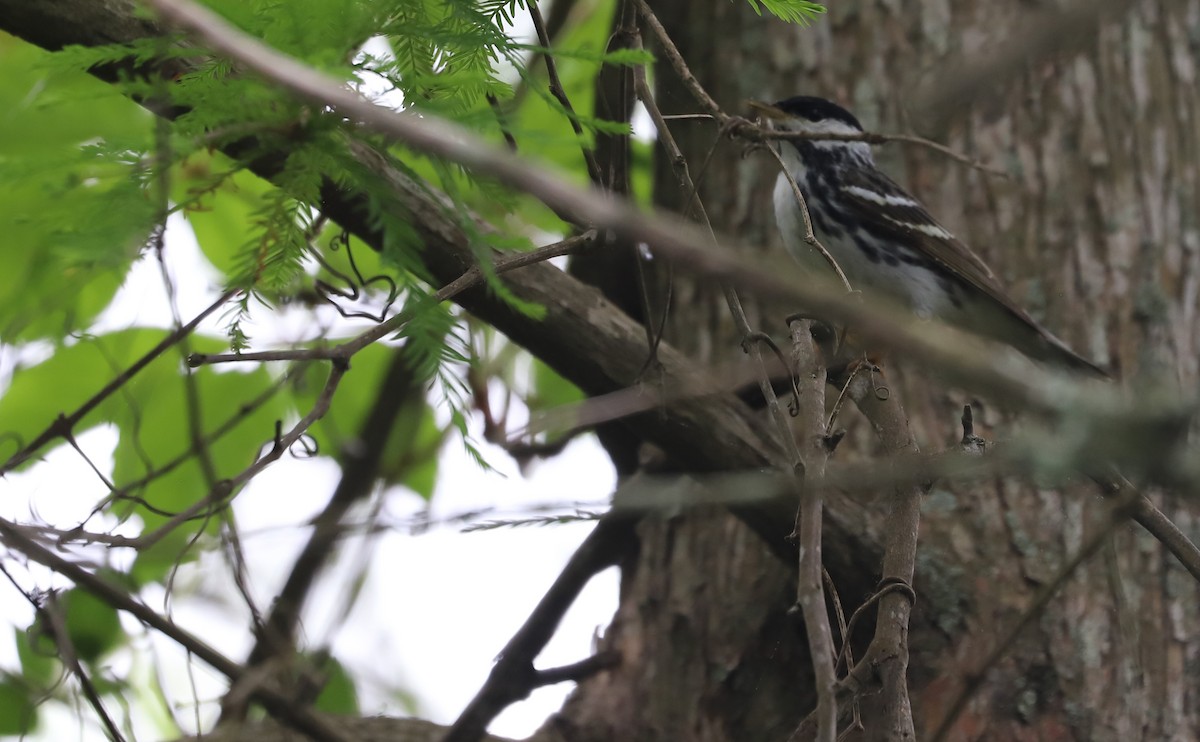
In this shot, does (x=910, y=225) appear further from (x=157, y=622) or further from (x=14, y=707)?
(x=14, y=707)

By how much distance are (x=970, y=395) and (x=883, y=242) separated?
5.66ft

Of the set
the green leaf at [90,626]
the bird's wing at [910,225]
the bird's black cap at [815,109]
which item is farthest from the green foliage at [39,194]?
the bird's wing at [910,225]

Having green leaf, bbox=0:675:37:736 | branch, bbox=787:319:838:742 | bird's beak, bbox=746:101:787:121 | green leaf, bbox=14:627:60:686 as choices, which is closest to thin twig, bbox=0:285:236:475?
green leaf, bbox=14:627:60:686

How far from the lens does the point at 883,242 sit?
411 cm

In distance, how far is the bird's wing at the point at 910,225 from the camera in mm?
3439

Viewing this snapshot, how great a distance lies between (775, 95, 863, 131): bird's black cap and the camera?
11.5ft

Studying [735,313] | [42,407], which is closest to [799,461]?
[735,313]

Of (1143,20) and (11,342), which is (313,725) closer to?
(11,342)

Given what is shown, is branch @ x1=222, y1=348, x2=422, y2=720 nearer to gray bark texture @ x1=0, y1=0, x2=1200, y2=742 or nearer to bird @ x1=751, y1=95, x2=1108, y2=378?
gray bark texture @ x1=0, y1=0, x2=1200, y2=742

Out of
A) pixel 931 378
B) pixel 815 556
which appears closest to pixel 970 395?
pixel 931 378

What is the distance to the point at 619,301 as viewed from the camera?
361 cm

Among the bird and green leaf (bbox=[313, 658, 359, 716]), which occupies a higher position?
the bird

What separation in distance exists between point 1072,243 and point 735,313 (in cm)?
164

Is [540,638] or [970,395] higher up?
[970,395]
